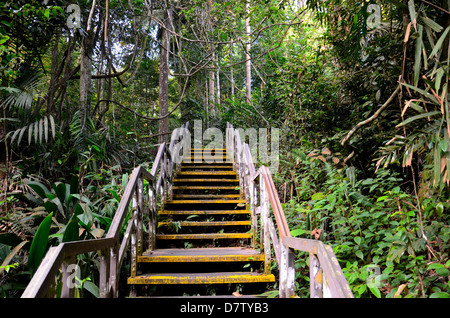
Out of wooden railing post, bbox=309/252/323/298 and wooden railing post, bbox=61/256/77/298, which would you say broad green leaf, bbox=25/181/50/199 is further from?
wooden railing post, bbox=309/252/323/298

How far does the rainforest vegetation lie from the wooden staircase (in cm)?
50

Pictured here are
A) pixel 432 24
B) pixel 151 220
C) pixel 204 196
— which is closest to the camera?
pixel 432 24

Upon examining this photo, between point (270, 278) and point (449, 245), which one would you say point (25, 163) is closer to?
point (270, 278)

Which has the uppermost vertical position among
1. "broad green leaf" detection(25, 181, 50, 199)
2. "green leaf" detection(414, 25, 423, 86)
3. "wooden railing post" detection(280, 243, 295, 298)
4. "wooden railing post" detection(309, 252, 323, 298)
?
"green leaf" detection(414, 25, 423, 86)

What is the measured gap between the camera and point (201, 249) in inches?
135

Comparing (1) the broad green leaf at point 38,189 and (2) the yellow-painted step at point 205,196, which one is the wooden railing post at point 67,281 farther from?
(2) the yellow-painted step at point 205,196

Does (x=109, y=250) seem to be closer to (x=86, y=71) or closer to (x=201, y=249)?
(x=201, y=249)

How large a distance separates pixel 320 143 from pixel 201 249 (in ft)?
7.62

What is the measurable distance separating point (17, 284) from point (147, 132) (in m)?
8.48

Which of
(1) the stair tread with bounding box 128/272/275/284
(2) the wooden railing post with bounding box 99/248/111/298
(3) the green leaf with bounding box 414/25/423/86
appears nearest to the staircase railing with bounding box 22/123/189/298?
(2) the wooden railing post with bounding box 99/248/111/298

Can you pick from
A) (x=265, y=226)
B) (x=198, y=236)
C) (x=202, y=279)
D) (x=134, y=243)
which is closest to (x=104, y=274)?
(x=134, y=243)

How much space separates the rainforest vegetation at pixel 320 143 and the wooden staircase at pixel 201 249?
1.65ft

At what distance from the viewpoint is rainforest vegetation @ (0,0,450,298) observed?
2.16 m
